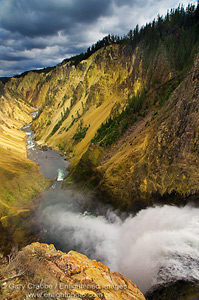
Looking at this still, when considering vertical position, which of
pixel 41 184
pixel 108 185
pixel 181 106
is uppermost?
pixel 181 106

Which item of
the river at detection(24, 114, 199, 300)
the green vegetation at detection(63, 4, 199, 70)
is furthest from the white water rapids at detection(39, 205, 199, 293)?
the green vegetation at detection(63, 4, 199, 70)

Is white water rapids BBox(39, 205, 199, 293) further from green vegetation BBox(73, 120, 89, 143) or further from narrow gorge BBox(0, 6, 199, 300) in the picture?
green vegetation BBox(73, 120, 89, 143)

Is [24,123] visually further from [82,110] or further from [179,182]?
[179,182]

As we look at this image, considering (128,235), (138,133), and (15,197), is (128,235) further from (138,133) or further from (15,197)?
(15,197)

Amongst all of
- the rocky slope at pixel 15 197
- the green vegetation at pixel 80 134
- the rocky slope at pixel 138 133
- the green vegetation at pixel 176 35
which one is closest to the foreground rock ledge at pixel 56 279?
the rocky slope at pixel 138 133

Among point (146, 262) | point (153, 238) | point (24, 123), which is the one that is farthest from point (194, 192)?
point (24, 123)

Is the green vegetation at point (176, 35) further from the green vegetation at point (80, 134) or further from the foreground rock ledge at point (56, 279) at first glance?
the foreground rock ledge at point (56, 279)

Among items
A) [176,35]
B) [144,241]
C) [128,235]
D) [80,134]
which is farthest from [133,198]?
[176,35]
